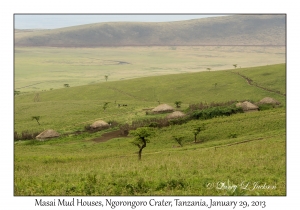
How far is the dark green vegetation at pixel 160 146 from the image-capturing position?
1485 centimetres

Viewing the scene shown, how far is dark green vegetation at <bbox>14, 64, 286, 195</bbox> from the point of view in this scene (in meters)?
14.9

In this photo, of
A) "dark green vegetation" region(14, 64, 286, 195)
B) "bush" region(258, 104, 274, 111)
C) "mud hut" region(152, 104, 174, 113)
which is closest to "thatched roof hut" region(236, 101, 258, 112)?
"bush" region(258, 104, 274, 111)

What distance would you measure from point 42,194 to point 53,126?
165 feet

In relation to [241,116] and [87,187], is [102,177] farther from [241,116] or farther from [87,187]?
[241,116]

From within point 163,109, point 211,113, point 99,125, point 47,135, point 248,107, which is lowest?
point 47,135

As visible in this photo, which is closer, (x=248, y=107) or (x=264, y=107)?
(x=248, y=107)

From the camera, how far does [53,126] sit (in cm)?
6284

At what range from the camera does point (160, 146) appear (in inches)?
1689

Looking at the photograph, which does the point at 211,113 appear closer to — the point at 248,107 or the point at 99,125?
the point at 248,107
